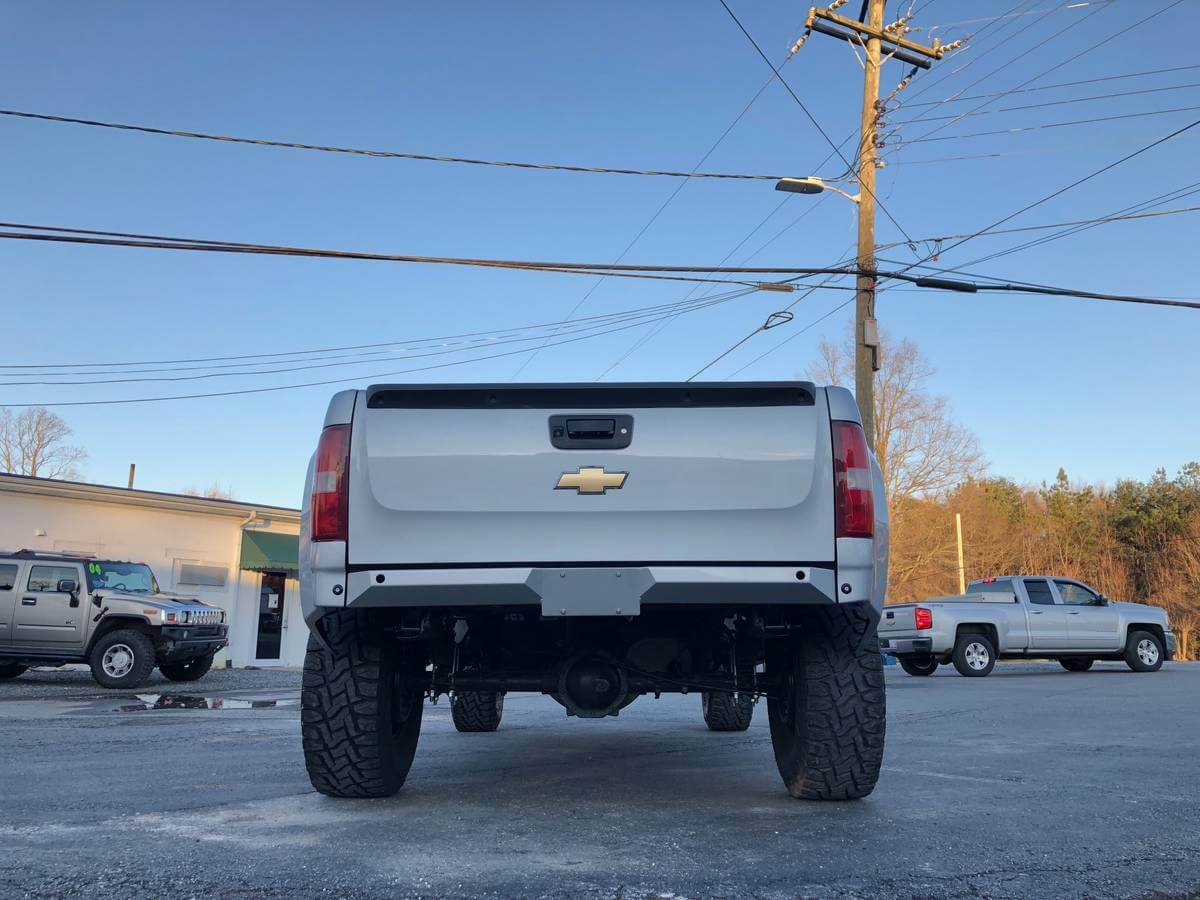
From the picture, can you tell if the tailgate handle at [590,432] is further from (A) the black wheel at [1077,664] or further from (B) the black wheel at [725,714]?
(A) the black wheel at [1077,664]

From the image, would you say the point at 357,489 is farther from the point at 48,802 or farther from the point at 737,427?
the point at 48,802

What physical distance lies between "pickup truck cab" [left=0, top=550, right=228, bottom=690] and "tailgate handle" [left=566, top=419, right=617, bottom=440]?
1311cm

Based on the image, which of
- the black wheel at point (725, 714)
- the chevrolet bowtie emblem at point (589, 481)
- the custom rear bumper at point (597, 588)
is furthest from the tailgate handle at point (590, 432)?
the black wheel at point (725, 714)

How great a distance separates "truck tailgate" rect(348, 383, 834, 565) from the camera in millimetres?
3887

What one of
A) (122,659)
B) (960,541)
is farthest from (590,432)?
(960,541)

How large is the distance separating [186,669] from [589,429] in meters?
14.8

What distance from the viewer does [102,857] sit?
3.33m

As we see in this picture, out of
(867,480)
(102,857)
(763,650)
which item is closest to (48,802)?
(102,857)

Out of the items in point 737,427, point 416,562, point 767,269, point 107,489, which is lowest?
point 416,562

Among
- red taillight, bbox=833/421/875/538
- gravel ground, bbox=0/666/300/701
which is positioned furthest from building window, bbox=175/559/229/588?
red taillight, bbox=833/421/875/538

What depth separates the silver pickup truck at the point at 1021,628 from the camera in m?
17.7

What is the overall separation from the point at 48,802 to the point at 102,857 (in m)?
1.41

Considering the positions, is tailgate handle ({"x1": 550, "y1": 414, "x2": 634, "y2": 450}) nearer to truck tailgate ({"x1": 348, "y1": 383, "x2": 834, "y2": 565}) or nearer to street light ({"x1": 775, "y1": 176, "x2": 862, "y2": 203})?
truck tailgate ({"x1": 348, "y1": 383, "x2": 834, "y2": 565})

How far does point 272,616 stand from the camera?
87.6ft
